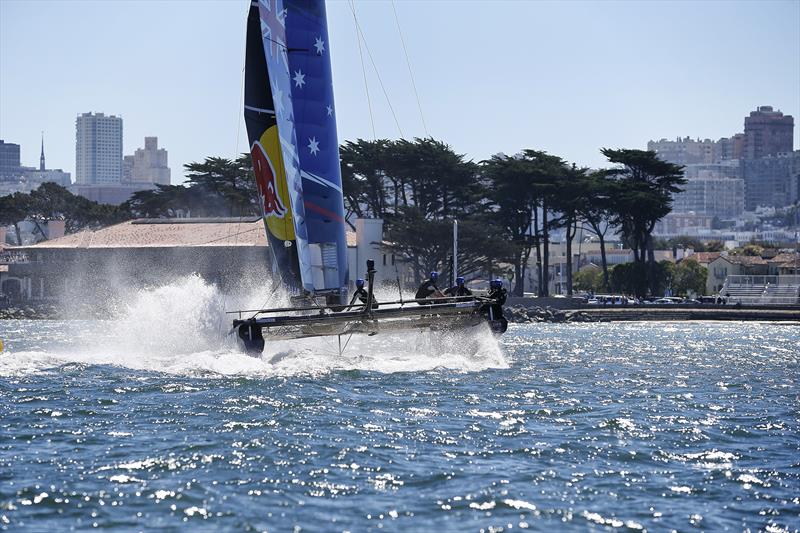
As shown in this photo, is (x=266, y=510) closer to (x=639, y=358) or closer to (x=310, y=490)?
(x=310, y=490)

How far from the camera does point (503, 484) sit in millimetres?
11797

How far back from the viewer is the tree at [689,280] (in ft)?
317

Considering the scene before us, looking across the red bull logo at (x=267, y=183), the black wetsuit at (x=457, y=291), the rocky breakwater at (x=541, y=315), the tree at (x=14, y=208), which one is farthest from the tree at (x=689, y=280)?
the red bull logo at (x=267, y=183)

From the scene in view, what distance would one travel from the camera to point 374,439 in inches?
558

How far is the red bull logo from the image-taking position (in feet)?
79.2

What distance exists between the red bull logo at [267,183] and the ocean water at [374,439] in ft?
6.79

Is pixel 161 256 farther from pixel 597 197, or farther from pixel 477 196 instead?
pixel 597 197

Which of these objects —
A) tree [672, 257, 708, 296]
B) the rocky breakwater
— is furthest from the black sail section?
tree [672, 257, 708, 296]

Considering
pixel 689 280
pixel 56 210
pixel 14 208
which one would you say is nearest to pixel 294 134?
pixel 14 208

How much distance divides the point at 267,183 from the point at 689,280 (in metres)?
76.8

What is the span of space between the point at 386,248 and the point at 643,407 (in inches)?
2008

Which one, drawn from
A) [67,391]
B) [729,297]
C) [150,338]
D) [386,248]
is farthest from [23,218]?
[67,391]

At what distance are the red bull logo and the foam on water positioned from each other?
5.70ft

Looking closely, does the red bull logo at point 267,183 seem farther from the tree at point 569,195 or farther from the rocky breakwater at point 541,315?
the tree at point 569,195
